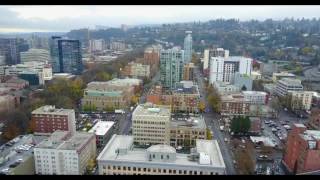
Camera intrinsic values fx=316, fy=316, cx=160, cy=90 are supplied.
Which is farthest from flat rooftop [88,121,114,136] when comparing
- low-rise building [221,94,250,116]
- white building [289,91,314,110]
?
white building [289,91,314,110]

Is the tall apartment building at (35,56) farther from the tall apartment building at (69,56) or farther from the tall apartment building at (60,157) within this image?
the tall apartment building at (60,157)

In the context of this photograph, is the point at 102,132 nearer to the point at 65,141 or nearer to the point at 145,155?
the point at 65,141

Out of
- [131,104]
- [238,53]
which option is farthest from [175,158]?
[238,53]

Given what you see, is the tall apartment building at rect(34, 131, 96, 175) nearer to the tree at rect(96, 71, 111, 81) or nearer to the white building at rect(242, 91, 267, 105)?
the white building at rect(242, 91, 267, 105)

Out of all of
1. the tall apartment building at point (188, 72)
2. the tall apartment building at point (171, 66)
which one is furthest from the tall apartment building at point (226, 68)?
the tall apartment building at point (171, 66)

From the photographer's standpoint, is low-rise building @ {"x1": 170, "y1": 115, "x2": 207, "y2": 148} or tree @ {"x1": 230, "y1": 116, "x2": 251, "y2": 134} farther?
tree @ {"x1": 230, "y1": 116, "x2": 251, "y2": 134}
